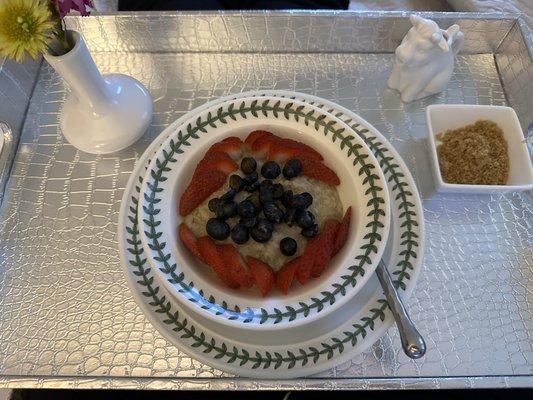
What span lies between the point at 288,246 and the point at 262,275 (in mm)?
69

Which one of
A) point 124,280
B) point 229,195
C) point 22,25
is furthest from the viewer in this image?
point 124,280

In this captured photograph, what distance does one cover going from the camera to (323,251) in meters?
0.75

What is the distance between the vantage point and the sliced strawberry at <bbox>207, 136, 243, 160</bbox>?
0.86m

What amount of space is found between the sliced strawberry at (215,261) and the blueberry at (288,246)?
100 millimetres

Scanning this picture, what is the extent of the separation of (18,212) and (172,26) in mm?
591

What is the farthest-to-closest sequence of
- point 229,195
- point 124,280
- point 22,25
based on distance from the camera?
point 124,280 → point 229,195 → point 22,25

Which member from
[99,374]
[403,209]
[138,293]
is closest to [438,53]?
[403,209]

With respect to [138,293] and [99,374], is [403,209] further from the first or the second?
[99,374]

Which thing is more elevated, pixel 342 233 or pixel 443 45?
pixel 443 45

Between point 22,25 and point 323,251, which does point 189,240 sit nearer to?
point 323,251

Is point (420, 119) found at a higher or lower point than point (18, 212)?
higher

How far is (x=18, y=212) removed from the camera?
98cm

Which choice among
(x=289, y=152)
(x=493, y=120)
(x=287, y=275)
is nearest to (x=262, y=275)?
(x=287, y=275)

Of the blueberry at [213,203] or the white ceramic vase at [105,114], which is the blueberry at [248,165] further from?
the white ceramic vase at [105,114]
